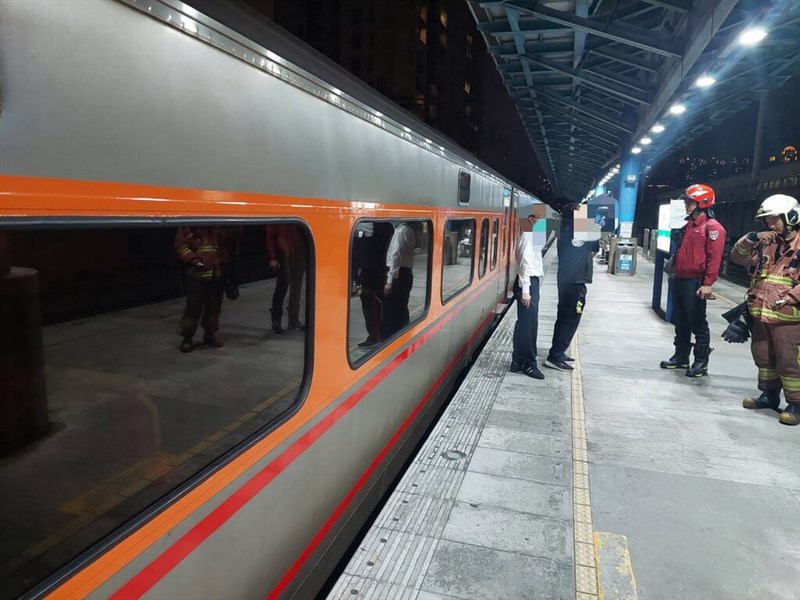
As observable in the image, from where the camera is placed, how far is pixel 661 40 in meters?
8.13

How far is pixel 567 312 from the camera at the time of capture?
19.4 ft

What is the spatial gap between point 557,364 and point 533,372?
1.79 feet

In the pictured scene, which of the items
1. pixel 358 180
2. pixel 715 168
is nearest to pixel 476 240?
pixel 358 180

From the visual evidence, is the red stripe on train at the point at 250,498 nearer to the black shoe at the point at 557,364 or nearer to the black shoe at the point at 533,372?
the black shoe at the point at 533,372

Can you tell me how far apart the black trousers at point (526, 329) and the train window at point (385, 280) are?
192cm

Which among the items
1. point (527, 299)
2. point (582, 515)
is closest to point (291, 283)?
point (582, 515)

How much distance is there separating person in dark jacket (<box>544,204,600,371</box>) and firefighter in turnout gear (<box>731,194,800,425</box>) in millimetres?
1427

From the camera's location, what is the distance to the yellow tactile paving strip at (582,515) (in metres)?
2.54

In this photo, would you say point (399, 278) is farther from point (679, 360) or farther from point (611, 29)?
point (611, 29)

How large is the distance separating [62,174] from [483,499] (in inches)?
112

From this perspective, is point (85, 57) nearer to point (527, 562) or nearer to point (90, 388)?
point (90, 388)

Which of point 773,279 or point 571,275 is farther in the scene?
point 571,275

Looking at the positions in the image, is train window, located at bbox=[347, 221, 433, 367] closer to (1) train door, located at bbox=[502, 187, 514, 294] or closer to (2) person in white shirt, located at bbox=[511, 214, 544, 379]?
(2) person in white shirt, located at bbox=[511, 214, 544, 379]

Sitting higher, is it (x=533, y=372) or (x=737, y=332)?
(x=737, y=332)
